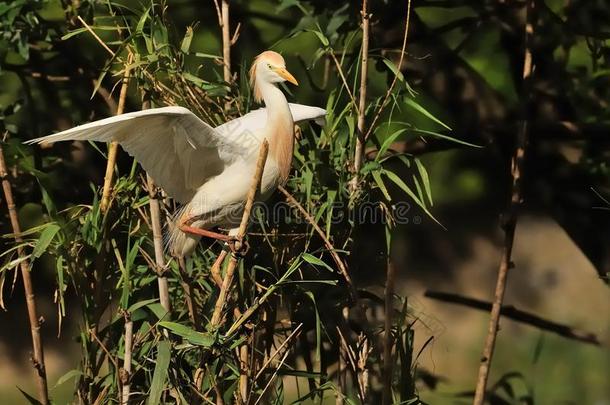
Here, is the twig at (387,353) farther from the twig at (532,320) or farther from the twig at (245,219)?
the twig at (532,320)

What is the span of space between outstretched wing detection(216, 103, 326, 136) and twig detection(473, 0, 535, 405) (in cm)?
45

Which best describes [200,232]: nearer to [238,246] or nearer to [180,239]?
[180,239]

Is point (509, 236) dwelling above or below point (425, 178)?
below

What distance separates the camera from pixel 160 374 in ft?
6.31

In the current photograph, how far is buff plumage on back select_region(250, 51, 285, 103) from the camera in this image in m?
2.36

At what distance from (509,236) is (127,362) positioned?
0.97 meters

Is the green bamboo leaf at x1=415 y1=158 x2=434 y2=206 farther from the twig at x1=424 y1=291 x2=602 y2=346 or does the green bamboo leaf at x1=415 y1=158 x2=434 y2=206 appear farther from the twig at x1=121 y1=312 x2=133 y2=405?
the twig at x1=424 y1=291 x2=602 y2=346

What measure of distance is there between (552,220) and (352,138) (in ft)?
4.95

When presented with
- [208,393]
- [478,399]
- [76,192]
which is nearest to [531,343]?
[478,399]

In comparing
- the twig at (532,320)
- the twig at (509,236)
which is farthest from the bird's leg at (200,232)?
the twig at (532,320)

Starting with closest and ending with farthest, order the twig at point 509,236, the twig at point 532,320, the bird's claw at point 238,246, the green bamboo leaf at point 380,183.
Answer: the bird's claw at point 238,246 → the green bamboo leaf at point 380,183 → the twig at point 509,236 → the twig at point 532,320

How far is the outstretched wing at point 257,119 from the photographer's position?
7.66 feet

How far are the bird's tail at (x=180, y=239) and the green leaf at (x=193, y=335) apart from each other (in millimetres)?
476

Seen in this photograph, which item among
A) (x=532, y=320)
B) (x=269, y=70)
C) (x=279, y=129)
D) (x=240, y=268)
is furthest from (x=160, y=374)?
(x=532, y=320)
